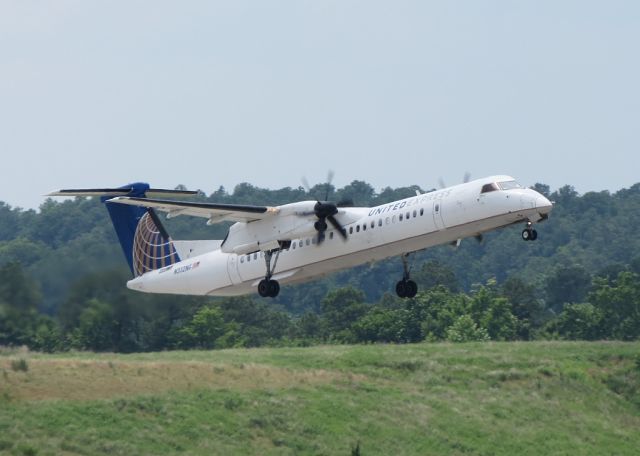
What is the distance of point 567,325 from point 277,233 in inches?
1624

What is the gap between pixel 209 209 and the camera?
44625mm

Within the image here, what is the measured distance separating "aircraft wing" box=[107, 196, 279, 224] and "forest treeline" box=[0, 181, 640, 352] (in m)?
2.66

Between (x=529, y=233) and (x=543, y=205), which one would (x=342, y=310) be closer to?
(x=529, y=233)

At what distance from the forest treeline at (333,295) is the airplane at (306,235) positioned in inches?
85.4

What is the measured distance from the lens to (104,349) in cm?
5769

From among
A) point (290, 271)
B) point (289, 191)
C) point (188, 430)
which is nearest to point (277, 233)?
point (290, 271)

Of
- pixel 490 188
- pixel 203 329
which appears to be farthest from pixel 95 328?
pixel 490 188

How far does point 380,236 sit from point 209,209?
19.1ft

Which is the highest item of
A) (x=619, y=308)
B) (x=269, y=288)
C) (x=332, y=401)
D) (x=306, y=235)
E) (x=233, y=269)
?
(x=306, y=235)

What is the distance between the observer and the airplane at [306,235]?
137 feet

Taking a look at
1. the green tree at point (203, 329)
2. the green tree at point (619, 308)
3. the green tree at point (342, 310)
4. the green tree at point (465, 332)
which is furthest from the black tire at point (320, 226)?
the green tree at point (619, 308)

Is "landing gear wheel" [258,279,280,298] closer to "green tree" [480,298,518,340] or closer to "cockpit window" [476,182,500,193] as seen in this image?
"cockpit window" [476,182,500,193]

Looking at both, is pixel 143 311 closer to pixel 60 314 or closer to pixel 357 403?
pixel 60 314

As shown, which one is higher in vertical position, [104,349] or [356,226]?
[356,226]
